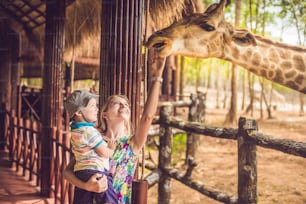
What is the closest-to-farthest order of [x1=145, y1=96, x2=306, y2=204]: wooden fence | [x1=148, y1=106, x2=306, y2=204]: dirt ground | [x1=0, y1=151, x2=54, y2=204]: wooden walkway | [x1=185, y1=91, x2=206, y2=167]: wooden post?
[x1=145, y1=96, x2=306, y2=204]: wooden fence < [x1=0, y1=151, x2=54, y2=204]: wooden walkway < [x1=148, y1=106, x2=306, y2=204]: dirt ground < [x1=185, y1=91, x2=206, y2=167]: wooden post

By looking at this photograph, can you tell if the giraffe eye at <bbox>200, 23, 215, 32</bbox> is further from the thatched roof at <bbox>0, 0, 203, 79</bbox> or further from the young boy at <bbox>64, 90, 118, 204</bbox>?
the young boy at <bbox>64, 90, 118, 204</bbox>

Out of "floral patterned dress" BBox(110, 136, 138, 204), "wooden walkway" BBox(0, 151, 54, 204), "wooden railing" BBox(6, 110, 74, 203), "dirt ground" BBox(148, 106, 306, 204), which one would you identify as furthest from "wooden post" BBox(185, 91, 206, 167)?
"floral patterned dress" BBox(110, 136, 138, 204)

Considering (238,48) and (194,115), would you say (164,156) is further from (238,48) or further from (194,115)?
(194,115)

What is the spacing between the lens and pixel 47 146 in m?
4.41

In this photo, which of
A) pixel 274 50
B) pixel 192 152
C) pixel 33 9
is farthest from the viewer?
pixel 192 152

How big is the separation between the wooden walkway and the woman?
8.34 ft

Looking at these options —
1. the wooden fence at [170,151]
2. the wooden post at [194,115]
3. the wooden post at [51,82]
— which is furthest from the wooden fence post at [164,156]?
the wooden post at [194,115]

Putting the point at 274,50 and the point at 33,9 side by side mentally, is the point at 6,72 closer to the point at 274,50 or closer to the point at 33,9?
the point at 33,9

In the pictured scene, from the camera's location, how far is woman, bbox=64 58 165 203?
188 cm

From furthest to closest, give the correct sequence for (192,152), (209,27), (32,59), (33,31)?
(32,59)
(33,31)
(192,152)
(209,27)

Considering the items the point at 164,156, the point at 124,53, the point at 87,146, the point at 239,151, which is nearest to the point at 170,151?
the point at 164,156

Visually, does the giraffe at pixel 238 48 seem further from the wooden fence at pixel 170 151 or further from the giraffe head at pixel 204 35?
the wooden fence at pixel 170 151

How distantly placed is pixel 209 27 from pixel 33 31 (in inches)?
195

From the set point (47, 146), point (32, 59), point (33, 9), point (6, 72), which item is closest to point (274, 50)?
point (47, 146)
